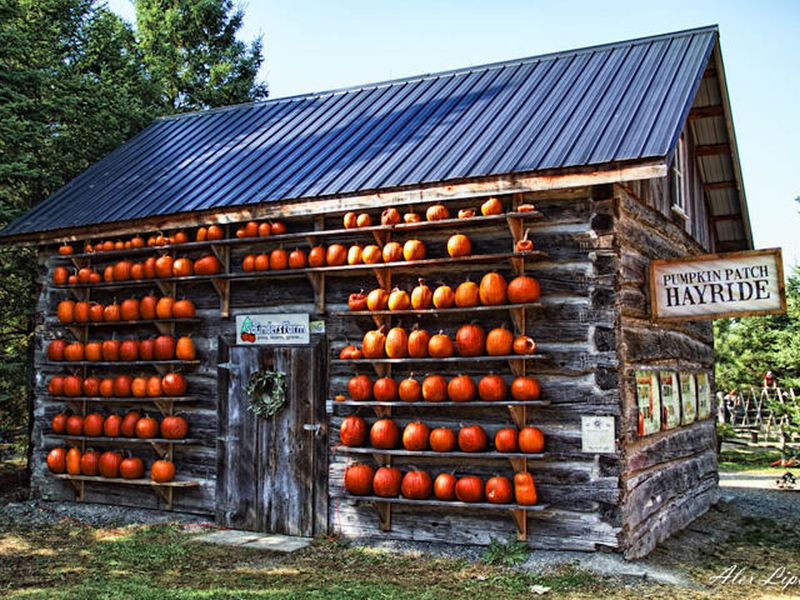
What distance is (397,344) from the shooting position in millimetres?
8609

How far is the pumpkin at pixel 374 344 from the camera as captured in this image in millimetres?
8742

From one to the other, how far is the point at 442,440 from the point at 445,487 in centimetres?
51

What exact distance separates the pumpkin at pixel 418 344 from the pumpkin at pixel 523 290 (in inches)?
43.7

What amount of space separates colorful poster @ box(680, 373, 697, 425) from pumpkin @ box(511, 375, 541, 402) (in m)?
3.46

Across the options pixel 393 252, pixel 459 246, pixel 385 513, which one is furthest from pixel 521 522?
pixel 393 252

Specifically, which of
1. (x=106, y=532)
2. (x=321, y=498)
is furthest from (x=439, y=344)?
(x=106, y=532)

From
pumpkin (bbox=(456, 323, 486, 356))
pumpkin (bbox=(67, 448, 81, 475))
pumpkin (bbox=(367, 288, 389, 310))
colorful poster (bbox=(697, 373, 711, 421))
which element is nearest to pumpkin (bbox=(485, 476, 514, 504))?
pumpkin (bbox=(456, 323, 486, 356))

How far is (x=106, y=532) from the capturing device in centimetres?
959

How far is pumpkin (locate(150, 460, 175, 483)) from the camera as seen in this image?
33.3ft

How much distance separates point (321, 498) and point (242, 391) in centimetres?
179

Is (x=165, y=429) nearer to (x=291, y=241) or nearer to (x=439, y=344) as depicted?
(x=291, y=241)

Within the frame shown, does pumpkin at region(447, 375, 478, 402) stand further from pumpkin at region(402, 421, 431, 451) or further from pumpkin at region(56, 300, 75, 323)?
pumpkin at region(56, 300, 75, 323)

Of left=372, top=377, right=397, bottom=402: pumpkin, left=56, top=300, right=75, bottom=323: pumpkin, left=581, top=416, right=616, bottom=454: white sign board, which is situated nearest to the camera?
left=581, top=416, right=616, bottom=454: white sign board

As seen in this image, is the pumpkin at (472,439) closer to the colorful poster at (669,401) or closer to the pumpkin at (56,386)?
the colorful poster at (669,401)
